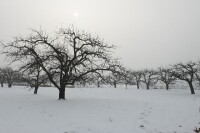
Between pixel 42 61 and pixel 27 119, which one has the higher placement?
pixel 42 61

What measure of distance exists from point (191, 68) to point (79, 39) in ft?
93.3

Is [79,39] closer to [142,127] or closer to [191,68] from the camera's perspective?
[142,127]

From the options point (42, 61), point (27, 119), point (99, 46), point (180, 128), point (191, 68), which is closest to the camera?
point (180, 128)

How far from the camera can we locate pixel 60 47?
71.8 feet

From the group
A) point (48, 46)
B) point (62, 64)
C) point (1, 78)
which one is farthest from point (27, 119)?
point (1, 78)

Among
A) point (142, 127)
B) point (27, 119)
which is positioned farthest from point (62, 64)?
point (142, 127)

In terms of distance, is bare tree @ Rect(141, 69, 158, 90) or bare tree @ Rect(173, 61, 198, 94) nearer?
bare tree @ Rect(173, 61, 198, 94)

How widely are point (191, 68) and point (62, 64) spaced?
29.8 metres

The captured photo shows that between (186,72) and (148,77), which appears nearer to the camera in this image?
(186,72)

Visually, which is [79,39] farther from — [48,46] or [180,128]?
[180,128]

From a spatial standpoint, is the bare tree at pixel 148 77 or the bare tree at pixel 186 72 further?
the bare tree at pixel 148 77

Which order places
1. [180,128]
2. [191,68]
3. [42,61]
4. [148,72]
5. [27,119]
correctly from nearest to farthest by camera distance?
[180,128] → [27,119] → [42,61] → [191,68] → [148,72]

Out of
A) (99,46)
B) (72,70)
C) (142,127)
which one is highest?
(99,46)

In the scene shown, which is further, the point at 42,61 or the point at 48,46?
the point at 48,46
